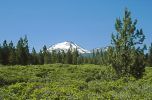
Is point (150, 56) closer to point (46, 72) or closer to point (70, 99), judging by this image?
point (46, 72)

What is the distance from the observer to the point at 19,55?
300 feet

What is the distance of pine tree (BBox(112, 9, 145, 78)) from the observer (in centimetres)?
3139

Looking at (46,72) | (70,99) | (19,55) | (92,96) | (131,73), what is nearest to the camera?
(70,99)

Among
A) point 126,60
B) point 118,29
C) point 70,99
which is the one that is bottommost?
point 70,99

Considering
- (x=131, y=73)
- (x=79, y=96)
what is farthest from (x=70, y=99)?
(x=131, y=73)

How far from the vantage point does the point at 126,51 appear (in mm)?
32062

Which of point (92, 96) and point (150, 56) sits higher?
point (150, 56)

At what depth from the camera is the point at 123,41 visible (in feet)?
105

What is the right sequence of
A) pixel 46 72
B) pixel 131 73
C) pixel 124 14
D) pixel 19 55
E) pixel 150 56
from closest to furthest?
pixel 131 73, pixel 124 14, pixel 46 72, pixel 19 55, pixel 150 56

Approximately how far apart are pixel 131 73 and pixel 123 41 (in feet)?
10.1

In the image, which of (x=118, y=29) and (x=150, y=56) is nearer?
(x=118, y=29)

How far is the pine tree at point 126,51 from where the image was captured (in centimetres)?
3139

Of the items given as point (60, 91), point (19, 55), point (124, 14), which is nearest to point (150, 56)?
point (19, 55)

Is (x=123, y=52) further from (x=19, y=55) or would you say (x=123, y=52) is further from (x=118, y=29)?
(x=19, y=55)
